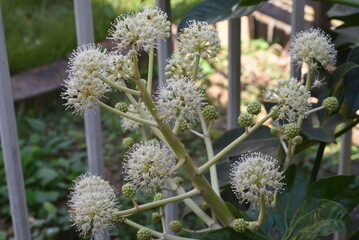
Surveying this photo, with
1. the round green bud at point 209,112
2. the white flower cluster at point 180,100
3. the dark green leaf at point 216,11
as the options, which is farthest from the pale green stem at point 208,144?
the dark green leaf at point 216,11

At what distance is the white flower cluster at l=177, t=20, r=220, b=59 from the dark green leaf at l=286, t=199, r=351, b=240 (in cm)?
30

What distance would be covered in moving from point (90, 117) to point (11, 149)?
0.18 meters

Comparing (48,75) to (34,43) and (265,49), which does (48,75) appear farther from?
(265,49)

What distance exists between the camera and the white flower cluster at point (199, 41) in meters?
0.92

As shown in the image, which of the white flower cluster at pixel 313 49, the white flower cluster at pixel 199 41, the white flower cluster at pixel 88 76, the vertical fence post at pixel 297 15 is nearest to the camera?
the white flower cluster at pixel 88 76

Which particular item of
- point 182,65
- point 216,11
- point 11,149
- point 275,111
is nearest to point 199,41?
point 182,65

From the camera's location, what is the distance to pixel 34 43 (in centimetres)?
→ 347

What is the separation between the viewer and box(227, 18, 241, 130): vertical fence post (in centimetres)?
143

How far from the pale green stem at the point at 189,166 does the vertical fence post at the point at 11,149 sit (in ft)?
1.31

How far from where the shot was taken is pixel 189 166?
36.1 inches

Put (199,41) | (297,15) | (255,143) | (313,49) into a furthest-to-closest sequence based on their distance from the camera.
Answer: (297,15) < (255,143) < (313,49) < (199,41)

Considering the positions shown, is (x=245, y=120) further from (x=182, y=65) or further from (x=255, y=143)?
(x=255, y=143)

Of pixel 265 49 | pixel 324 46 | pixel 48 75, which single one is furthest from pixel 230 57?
pixel 265 49

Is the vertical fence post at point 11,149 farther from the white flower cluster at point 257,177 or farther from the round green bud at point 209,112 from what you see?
the white flower cluster at point 257,177
